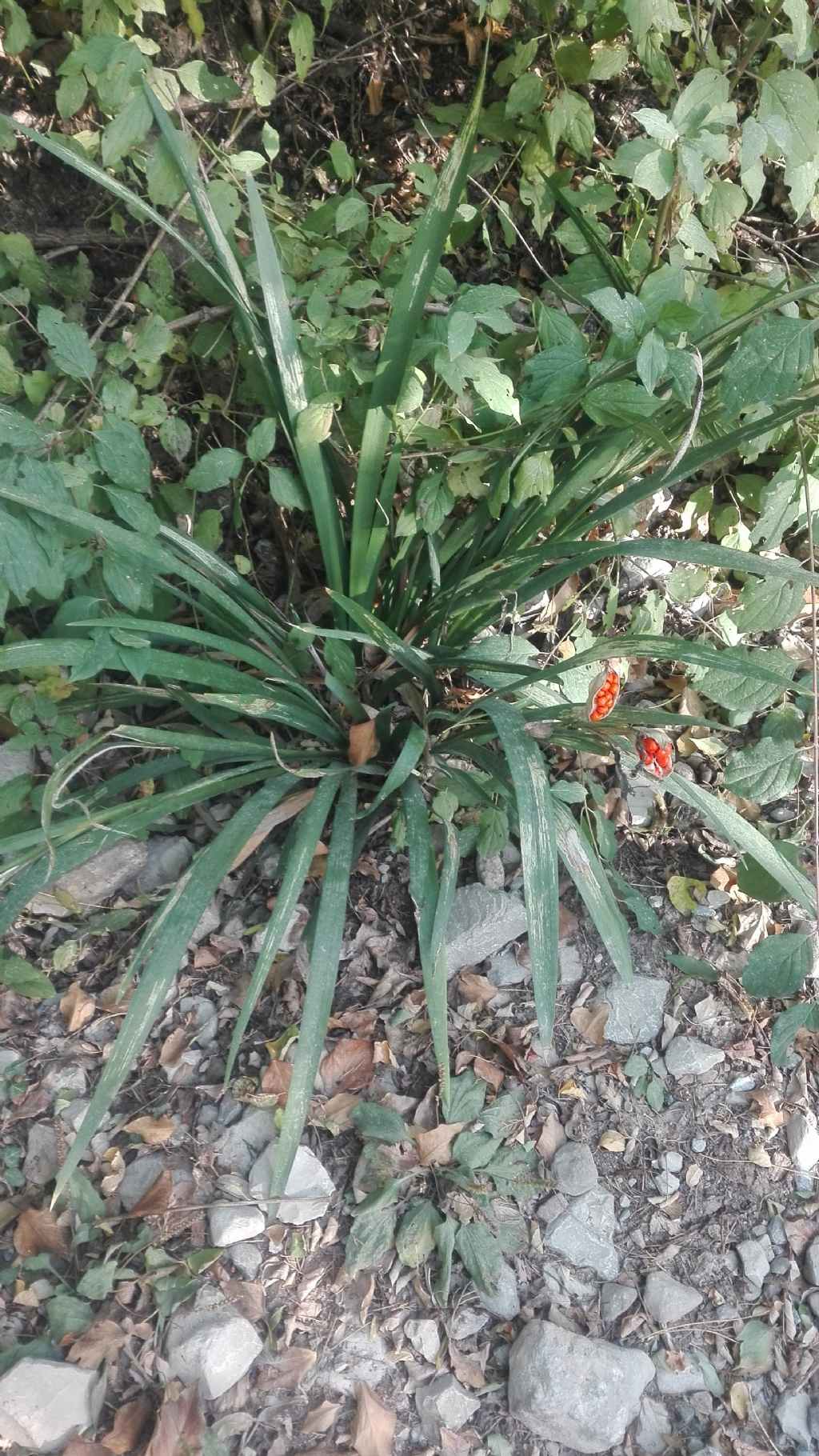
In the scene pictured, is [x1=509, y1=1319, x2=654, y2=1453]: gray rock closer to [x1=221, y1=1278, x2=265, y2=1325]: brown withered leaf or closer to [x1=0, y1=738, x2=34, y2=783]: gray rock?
[x1=221, y1=1278, x2=265, y2=1325]: brown withered leaf

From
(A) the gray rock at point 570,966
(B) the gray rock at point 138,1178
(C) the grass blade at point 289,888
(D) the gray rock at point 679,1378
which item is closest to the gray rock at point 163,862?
(C) the grass blade at point 289,888

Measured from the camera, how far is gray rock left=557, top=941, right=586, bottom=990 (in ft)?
4.98

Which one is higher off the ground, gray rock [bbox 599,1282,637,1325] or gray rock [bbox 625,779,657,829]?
gray rock [bbox 625,779,657,829]

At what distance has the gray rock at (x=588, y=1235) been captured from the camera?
1300 mm

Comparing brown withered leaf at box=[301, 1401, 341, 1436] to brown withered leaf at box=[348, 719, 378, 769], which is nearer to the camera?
brown withered leaf at box=[301, 1401, 341, 1436]

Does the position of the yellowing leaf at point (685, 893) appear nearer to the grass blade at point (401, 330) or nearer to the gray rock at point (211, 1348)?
the grass blade at point (401, 330)

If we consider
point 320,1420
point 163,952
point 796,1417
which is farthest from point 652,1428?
point 163,952

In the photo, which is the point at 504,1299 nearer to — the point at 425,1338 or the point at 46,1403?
the point at 425,1338

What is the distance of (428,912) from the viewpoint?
1.24 meters

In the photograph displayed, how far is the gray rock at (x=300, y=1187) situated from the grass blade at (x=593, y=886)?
1.60 feet

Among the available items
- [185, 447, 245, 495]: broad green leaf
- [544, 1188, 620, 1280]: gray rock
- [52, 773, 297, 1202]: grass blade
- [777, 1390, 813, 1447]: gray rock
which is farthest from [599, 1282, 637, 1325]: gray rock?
[185, 447, 245, 495]: broad green leaf

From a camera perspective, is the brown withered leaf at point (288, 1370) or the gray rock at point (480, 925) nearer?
the brown withered leaf at point (288, 1370)

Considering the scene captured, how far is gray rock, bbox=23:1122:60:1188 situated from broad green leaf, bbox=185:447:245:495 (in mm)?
910

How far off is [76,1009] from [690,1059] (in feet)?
3.01
